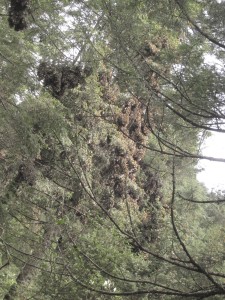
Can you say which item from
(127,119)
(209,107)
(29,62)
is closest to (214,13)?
(209,107)

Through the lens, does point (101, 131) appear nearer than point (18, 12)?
No

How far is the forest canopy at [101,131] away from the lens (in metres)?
4.92

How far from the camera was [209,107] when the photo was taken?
18.0 ft

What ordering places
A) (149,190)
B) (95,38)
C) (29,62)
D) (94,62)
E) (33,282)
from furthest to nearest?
(149,190) → (33,282) → (29,62) → (95,38) → (94,62)

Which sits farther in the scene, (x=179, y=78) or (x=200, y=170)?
(x=200, y=170)

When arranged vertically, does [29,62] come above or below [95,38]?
below

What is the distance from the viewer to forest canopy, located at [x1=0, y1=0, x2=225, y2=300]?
4916mm

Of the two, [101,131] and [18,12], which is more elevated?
[101,131]

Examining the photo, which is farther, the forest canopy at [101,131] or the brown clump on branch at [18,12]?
the brown clump on branch at [18,12]

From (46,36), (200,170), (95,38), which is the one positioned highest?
(200,170)

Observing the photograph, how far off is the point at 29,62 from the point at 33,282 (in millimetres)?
4919

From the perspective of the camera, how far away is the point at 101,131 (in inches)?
386

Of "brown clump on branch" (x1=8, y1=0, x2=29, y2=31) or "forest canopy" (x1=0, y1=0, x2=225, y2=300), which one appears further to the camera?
"brown clump on branch" (x1=8, y1=0, x2=29, y2=31)

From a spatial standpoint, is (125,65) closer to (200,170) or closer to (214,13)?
(214,13)
